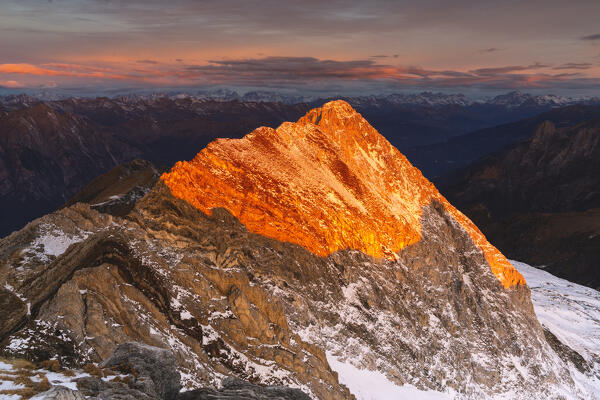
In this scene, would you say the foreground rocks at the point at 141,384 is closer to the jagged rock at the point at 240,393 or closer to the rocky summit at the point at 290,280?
the jagged rock at the point at 240,393

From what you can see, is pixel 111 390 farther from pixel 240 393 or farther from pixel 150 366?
pixel 240 393

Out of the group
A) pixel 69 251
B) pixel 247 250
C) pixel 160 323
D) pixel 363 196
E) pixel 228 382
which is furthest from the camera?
pixel 363 196

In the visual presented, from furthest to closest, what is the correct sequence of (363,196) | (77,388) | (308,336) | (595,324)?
(595,324) → (363,196) → (308,336) → (77,388)

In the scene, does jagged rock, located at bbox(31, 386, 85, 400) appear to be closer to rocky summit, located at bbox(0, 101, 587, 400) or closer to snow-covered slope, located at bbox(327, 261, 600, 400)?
rocky summit, located at bbox(0, 101, 587, 400)

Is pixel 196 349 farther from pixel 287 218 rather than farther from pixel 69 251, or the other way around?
pixel 287 218

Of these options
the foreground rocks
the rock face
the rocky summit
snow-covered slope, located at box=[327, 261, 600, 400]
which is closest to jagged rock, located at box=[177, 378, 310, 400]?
the foreground rocks

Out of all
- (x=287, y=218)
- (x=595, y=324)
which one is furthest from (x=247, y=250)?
(x=595, y=324)

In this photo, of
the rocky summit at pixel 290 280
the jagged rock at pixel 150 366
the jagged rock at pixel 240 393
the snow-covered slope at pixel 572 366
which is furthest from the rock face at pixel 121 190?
the jagged rock at pixel 240 393
